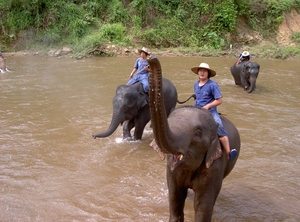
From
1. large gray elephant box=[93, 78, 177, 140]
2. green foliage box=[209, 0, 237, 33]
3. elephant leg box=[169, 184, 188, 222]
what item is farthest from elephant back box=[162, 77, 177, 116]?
green foliage box=[209, 0, 237, 33]

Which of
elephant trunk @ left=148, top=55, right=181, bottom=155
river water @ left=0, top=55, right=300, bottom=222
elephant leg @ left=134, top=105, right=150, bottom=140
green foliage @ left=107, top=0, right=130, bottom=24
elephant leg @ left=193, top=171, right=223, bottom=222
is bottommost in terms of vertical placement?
river water @ left=0, top=55, right=300, bottom=222

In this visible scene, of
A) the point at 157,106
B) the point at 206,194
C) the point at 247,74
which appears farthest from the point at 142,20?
the point at 157,106

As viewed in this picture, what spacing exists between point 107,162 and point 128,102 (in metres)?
1.17

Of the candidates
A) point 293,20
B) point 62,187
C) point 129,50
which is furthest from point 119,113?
point 293,20

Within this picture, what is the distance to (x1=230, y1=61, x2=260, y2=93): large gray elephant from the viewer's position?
10.3 metres

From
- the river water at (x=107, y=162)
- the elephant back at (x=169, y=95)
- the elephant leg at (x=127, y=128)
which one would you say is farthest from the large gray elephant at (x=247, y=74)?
the elephant leg at (x=127, y=128)

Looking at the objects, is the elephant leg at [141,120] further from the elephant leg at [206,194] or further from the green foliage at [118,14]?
the green foliage at [118,14]

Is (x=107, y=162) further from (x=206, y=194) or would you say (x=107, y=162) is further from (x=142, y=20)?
(x=142, y=20)

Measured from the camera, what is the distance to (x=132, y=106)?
6074 mm

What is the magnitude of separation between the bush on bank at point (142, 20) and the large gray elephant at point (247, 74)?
30.1ft

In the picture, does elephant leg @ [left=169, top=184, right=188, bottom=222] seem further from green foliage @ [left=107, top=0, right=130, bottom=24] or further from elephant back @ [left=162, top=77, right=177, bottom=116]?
green foliage @ [left=107, top=0, right=130, bottom=24]

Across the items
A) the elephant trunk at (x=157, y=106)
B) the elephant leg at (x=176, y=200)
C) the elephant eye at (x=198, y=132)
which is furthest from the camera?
the elephant leg at (x=176, y=200)

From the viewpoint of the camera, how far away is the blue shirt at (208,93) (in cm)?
384

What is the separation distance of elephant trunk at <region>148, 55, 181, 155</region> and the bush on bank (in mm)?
18428
